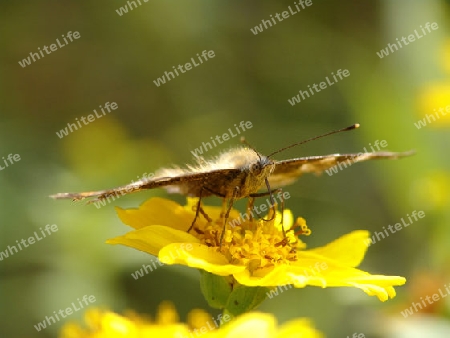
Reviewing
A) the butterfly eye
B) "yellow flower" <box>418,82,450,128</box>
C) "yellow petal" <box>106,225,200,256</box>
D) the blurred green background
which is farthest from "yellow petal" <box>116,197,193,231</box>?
"yellow flower" <box>418,82,450,128</box>

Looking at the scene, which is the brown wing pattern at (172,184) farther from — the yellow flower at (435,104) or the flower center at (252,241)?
the yellow flower at (435,104)

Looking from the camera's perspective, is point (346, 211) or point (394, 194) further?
point (346, 211)

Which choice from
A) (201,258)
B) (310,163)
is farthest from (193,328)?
(310,163)

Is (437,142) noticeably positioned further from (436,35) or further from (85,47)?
(85,47)

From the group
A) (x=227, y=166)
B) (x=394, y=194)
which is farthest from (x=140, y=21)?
(x=227, y=166)

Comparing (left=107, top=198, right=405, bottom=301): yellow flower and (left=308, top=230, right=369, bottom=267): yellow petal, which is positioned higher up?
(left=107, top=198, right=405, bottom=301): yellow flower

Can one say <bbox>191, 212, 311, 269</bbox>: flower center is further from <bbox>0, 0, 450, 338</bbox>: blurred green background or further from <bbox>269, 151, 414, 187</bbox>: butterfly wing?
<bbox>0, 0, 450, 338</bbox>: blurred green background

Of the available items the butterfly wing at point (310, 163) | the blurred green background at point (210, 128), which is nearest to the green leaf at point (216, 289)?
the butterfly wing at point (310, 163)

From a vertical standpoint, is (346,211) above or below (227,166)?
below
